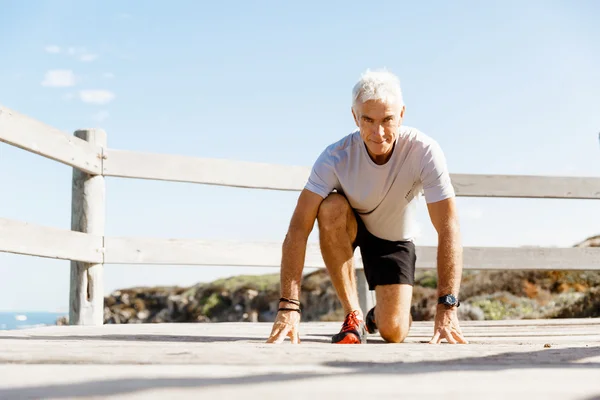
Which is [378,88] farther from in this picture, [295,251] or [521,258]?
[521,258]

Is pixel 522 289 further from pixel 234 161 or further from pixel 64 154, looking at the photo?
pixel 64 154

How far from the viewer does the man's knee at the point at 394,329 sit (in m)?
2.72

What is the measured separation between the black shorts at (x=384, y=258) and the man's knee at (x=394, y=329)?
23 centimetres

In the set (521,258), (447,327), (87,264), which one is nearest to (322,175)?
(447,327)

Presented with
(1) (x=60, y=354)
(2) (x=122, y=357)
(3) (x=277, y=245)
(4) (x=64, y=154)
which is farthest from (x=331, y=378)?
(3) (x=277, y=245)

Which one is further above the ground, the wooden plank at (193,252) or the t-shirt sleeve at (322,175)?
the t-shirt sleeve at (322,175)

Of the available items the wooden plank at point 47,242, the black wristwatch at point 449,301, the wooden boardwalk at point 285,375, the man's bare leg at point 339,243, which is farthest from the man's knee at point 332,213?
the wooden plank at point 47,242

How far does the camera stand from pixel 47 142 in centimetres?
354

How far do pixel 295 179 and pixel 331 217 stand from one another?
1837mm

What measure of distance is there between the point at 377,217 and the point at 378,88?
0.70m

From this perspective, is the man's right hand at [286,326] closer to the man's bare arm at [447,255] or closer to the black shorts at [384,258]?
the man's bare arm at [447,255]

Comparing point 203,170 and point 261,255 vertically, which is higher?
point 203,170

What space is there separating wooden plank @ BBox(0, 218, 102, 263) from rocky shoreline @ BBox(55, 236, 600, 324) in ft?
20.1

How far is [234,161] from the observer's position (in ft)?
14.3
